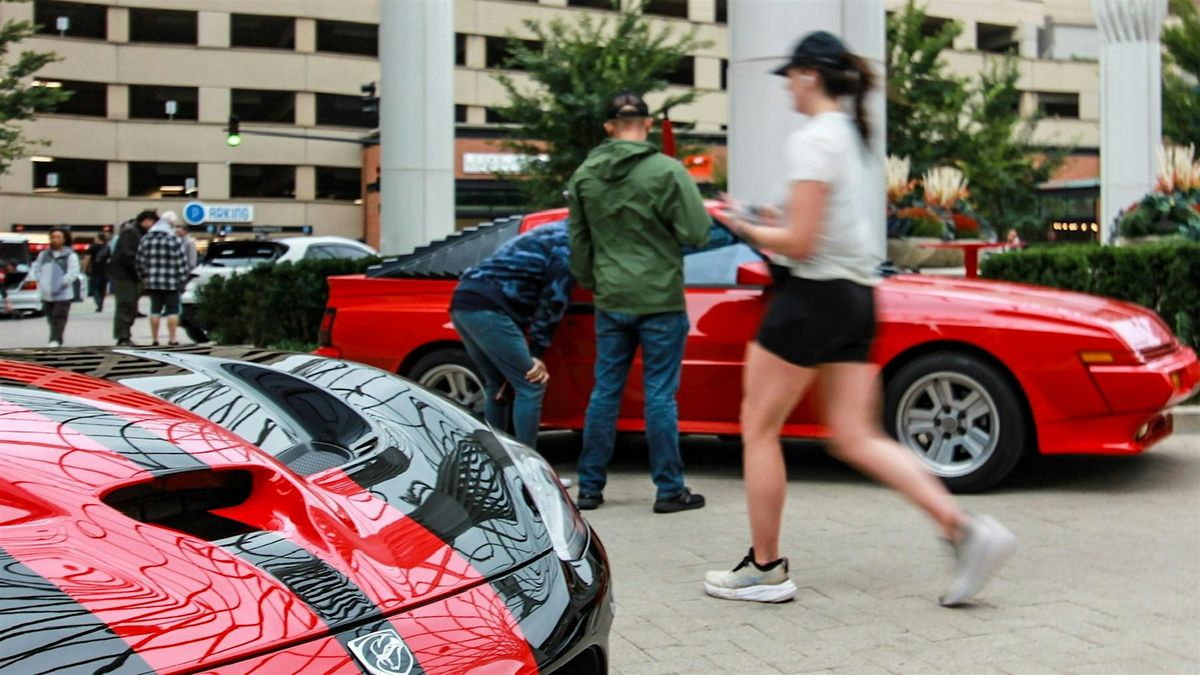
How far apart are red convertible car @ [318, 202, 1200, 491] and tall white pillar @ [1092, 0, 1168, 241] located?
18.3m

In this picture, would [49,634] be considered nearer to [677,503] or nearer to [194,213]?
[677,503]

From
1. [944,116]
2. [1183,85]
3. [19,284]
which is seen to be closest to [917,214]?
[944,116]

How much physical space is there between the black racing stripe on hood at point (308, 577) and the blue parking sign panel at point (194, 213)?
160 feet

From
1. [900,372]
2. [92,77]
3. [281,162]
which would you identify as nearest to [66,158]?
[92,77]

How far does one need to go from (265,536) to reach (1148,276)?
309 inches

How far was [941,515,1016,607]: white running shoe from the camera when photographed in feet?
13.4

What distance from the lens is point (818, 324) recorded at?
4090 mm

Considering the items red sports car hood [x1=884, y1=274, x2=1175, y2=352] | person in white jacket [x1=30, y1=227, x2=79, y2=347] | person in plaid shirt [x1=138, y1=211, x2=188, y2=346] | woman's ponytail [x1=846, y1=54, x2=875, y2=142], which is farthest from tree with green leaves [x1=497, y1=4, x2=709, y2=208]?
woman's ponytail [x1=846, y1=54, x2=875, y2=142]

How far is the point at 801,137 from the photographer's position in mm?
4156

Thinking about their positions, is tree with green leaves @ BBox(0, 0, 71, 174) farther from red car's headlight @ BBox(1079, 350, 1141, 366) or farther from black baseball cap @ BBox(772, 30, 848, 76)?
black baseball cap @ BBox(772, 30, 848, 76)

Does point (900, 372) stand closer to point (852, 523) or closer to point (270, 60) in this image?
point (852, 523)

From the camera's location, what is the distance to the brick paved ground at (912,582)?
3836 millimetres

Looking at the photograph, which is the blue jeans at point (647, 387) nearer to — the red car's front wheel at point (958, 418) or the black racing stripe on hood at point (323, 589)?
the red car's front wheel at point (958, 418)

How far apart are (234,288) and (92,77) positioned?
4380 centimetres
